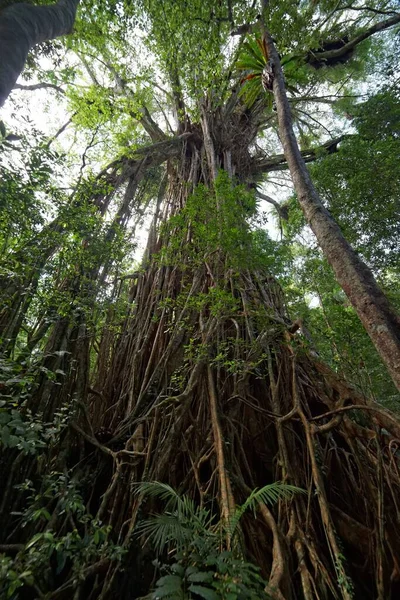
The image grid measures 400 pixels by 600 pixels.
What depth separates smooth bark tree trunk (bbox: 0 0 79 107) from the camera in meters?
1.50

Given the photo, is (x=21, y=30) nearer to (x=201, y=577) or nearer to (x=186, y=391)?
(x=186, y=391)

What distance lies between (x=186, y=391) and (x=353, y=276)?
1.48 meters

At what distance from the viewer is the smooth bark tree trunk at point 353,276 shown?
1.42m

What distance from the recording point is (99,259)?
2828 mm

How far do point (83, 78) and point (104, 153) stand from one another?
10.1 ft

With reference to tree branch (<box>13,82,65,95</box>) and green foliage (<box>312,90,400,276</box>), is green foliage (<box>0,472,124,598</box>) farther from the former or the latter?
tree branch (<box>13,82,65,95</box>)

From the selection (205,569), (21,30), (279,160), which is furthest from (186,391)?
(279,160)

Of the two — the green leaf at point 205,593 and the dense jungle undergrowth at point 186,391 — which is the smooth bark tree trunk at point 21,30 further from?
the green leaf at point 205,593

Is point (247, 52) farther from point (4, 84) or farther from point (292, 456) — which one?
point (292, 456)

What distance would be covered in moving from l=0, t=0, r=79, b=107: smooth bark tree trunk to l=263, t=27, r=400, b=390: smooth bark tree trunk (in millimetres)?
1911

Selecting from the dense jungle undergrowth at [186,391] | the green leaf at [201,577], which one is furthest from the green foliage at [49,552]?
the green leaf at [201,577]

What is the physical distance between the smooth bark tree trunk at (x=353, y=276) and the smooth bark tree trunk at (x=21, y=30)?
1911 mm

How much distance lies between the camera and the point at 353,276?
1691mm

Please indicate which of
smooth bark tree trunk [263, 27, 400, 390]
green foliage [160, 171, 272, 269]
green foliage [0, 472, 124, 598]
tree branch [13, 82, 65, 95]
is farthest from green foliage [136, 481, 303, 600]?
tree branch [13, 82, 65, 95]
